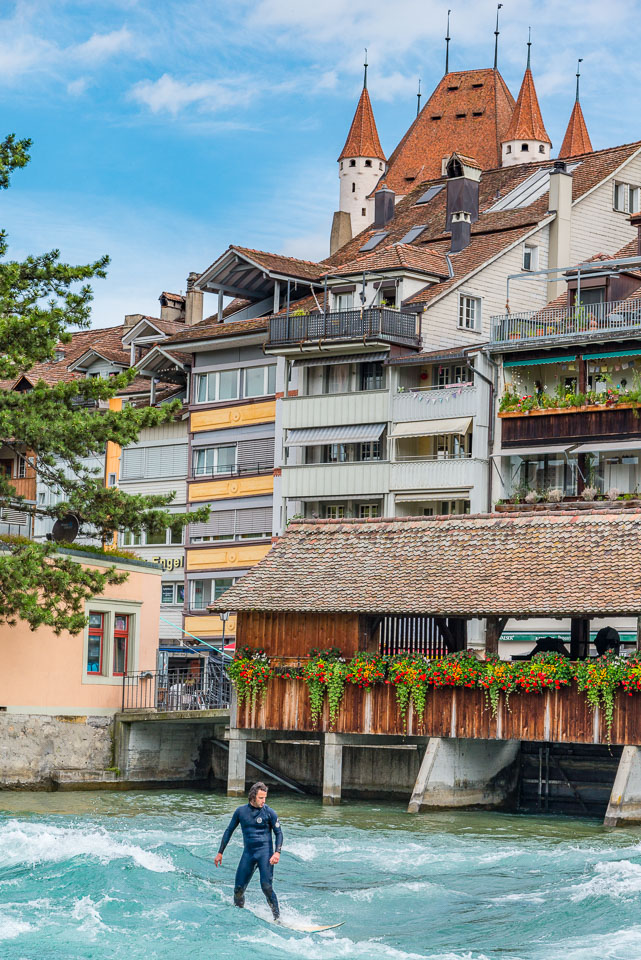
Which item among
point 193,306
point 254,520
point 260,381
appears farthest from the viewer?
point 193,306

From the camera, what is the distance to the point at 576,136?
98.7m

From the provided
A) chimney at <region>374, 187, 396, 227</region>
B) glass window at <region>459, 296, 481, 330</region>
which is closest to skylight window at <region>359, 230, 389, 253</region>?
chimney at <region>374, 187, 396, 227</region>

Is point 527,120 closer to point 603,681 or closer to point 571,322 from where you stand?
point 571,322

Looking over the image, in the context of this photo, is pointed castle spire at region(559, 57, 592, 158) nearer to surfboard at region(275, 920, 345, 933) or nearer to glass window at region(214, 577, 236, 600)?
glass window at region(214, 577, 236, 600)

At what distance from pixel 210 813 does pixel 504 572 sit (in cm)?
778

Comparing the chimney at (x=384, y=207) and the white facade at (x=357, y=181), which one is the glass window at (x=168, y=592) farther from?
the white facade at (x=357, y=181)

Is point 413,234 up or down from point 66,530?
up

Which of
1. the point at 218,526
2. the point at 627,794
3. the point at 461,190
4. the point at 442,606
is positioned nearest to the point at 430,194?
the point at 461,190

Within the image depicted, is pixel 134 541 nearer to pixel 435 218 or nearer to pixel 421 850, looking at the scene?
pixel 435 218

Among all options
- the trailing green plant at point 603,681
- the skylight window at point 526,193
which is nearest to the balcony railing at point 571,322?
the skylight window at point 526,193

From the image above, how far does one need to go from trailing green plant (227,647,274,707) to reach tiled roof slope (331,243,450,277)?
2203 cm

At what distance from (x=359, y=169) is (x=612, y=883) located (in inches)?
2993

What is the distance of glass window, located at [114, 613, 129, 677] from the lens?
44531 mm

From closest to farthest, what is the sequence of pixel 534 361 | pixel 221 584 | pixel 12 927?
1. pixel 12 927
2. pixel 534 361
3. pixel 221 584
